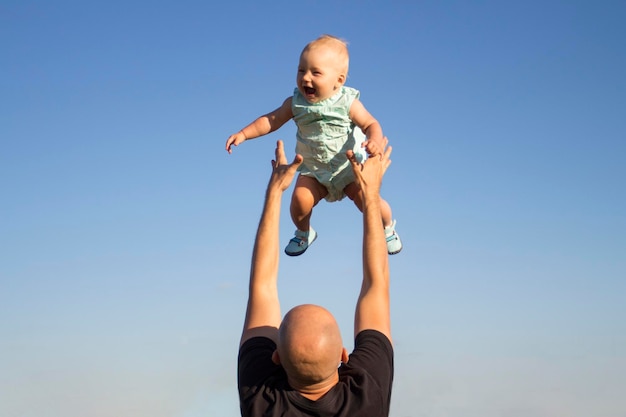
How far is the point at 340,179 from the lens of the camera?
8719 millimetres

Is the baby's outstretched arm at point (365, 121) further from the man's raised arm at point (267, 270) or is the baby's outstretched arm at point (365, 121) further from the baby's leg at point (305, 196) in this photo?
the man's raised arm at point (267, 270)

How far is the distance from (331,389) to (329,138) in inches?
162

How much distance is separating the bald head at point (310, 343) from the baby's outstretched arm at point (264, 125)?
Answer: 3.30m

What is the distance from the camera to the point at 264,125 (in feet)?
26.8

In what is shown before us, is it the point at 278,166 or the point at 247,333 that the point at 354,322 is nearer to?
the point at 247,333

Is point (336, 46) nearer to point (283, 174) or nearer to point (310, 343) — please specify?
point (283, 174)

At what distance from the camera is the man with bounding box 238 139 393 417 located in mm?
4605

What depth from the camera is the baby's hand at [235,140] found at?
7.65 meters

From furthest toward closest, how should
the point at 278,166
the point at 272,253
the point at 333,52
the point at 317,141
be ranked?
the point at 317,141 < the point at 333,52 < the point at 278,166 < the point at 272,253

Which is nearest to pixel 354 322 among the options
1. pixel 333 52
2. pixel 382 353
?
pixel 382 353

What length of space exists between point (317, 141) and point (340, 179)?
55 cm

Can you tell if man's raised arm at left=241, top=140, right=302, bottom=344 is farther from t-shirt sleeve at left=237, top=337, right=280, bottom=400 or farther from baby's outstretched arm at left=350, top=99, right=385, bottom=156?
baby's outstretched arm at left=350, top=99, right=385, bottom=156

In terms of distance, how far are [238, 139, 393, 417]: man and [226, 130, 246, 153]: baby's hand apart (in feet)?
5.23

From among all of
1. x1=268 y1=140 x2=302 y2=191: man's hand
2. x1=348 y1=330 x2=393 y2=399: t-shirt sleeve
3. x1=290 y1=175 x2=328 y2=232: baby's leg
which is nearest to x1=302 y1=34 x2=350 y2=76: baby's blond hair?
x1=290 y1=175 x2=328 y2=232: baby's leg
